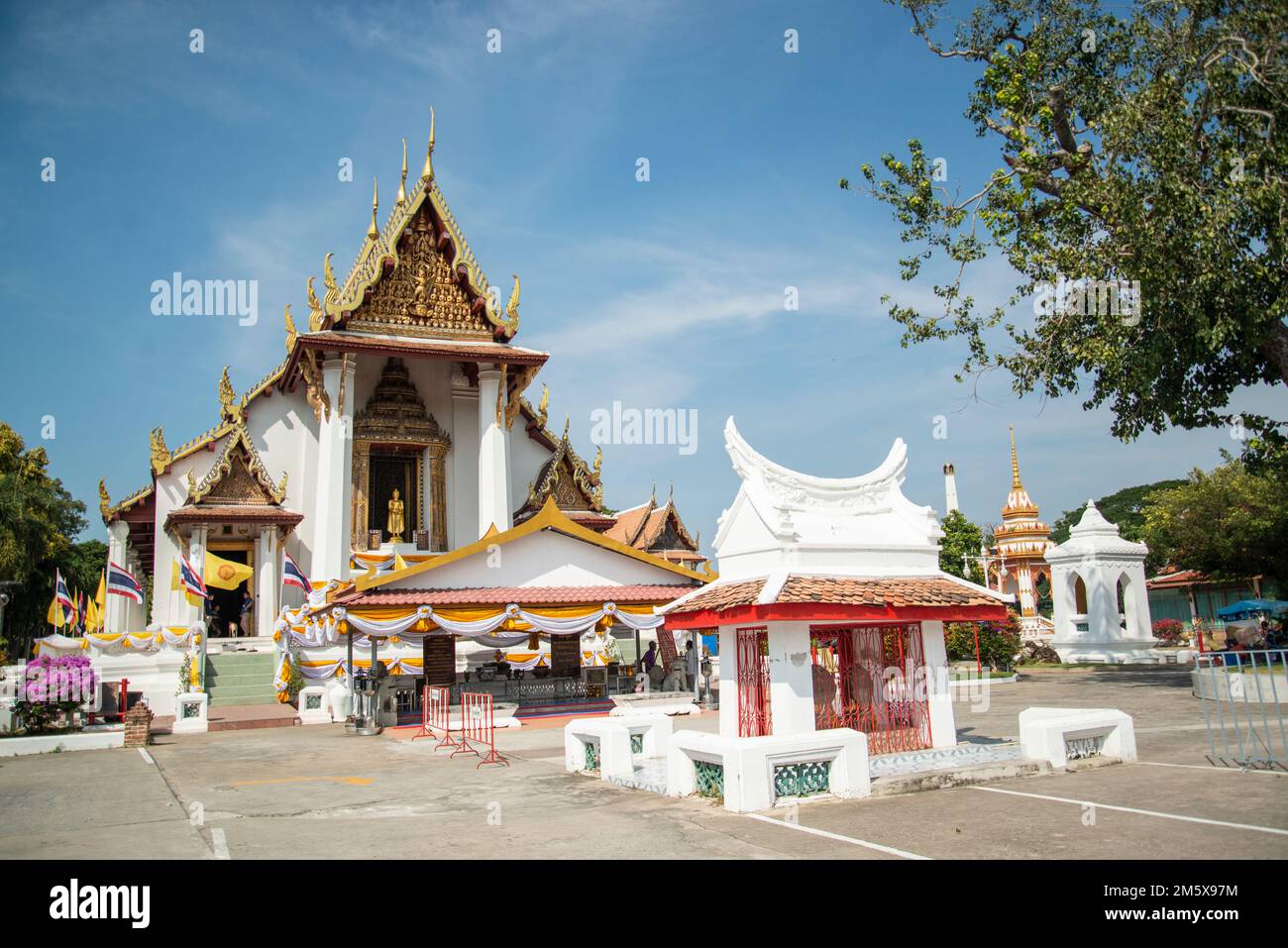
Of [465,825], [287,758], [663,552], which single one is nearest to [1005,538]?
[663,552]

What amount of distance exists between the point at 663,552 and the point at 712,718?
78.0ft

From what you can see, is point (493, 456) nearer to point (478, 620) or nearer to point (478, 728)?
point (478, 620)

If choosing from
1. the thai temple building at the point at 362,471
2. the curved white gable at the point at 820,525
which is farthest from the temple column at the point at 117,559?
the curved white gable at the point at 820,525

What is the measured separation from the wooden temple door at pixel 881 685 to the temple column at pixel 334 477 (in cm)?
1912

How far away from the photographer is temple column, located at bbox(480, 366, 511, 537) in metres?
29.8

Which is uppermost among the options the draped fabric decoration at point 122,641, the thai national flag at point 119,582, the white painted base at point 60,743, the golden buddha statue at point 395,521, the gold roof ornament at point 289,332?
the gold roof ornament at point 289,332

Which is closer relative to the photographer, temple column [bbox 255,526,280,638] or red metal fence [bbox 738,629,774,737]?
red metal fence [bbox 738,629,774,737]

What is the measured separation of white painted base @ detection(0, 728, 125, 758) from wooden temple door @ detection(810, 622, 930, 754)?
12310 millimetres

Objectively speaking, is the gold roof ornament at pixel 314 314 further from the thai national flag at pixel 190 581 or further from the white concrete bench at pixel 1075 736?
the white concrete bench at pixel 1075 736

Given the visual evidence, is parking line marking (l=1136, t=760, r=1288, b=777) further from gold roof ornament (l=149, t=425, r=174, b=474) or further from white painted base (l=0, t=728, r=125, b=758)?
gold roof ornament (l=149, t=425, r=174, b=474)

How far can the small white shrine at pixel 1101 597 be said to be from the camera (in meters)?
31.5

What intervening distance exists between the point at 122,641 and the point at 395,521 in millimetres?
8668

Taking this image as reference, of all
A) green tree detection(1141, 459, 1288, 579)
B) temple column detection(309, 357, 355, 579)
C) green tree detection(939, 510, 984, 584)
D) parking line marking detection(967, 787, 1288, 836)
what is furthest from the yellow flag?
green tree detection(1141, 459, 1288, 579)
